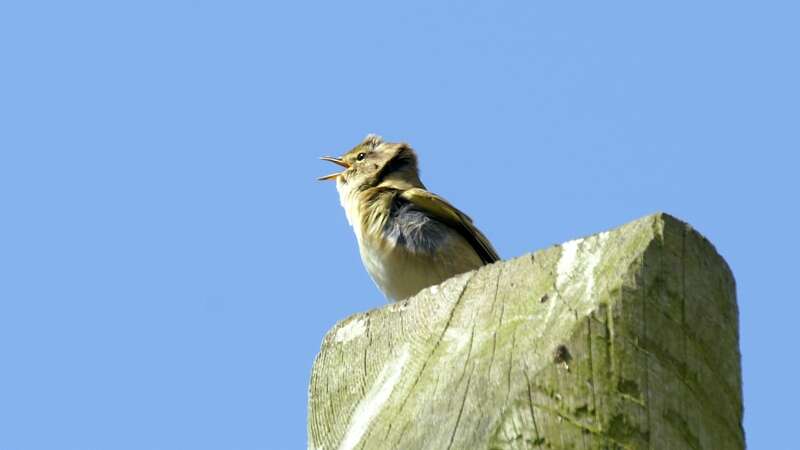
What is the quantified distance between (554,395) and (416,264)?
4207 mm

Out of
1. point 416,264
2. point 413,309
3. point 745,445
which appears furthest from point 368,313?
point 416,264

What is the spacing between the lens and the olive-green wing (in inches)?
286

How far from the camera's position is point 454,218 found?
7.29 metres

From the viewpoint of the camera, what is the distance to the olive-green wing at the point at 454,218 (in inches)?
286

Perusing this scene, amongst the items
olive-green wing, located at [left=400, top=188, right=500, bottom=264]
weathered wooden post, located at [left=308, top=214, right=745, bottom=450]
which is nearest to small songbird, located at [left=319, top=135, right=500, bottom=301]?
olive-green wing, located at [left=400, top=188, right=500, bottom=264]

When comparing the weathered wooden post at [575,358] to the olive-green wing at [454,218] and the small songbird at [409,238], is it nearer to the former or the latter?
the small songbird at [409,238]

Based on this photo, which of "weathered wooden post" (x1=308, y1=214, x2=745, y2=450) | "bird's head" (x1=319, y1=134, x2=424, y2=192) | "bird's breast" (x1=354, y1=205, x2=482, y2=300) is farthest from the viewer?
"bird's head" (x1=319, y1=134, x2=424, y2=192)

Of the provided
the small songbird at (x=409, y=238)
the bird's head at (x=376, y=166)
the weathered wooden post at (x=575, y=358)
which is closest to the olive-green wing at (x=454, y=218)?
the small songbird at (x=409, y=238)

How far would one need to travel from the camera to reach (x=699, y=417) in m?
2.77

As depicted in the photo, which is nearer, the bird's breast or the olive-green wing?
the bird's breast

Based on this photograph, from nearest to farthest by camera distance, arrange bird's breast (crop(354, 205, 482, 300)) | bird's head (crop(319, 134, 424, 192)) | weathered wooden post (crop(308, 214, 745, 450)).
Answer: weathered wooden post (crop(308, 214, 745, 450)), bird's breast (crop(354, 205, 482, 300)), bird's head (crop(319, 134, 424, 192))

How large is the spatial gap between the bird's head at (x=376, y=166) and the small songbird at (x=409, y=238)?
19 centimetres

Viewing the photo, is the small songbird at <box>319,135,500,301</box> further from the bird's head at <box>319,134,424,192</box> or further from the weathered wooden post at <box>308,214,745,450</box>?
the weathered wooden post at <box>308,214,745,450</box>

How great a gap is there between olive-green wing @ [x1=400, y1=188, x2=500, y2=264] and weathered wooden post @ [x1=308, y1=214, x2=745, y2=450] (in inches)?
159
